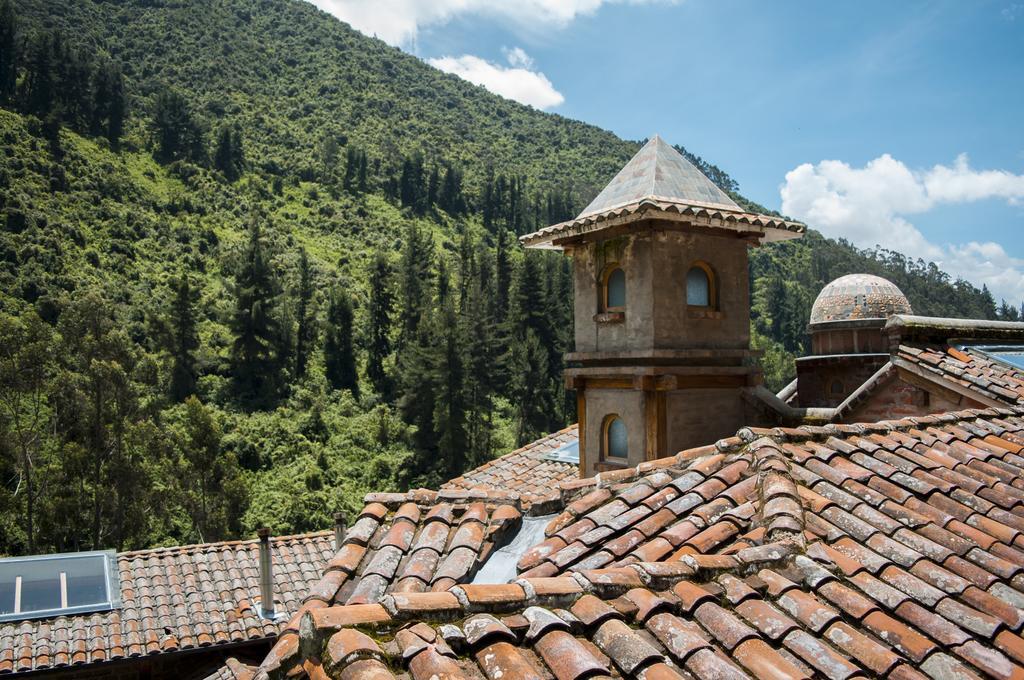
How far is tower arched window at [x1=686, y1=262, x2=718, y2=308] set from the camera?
1024 centimetres

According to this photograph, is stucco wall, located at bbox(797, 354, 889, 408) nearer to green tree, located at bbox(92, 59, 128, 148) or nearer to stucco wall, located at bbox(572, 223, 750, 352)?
stucco wall, located at bbox(572, 223, 750, 352)

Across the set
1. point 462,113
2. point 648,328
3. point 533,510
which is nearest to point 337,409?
point 648,328

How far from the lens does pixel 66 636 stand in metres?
11.6

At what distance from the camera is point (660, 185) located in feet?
34.6

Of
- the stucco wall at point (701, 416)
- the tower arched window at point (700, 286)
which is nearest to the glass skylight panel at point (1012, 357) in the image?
the stucco wall at point (701, 416)

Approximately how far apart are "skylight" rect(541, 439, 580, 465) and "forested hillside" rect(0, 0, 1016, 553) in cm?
1878

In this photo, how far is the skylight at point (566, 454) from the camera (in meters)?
15.1

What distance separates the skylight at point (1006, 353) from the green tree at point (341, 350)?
4392 centimetres

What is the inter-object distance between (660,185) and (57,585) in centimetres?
1342

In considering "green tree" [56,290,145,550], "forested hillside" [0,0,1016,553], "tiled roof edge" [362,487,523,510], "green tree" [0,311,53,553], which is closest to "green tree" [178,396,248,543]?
"forested hillside" [0,0,1016,553]

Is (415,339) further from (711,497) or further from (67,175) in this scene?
(711,497)

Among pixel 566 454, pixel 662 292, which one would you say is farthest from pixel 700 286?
pixel 566 454

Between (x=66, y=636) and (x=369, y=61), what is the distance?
152 meters

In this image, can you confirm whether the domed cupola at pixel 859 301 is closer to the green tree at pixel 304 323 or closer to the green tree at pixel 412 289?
the green tree at pixel 412 289
